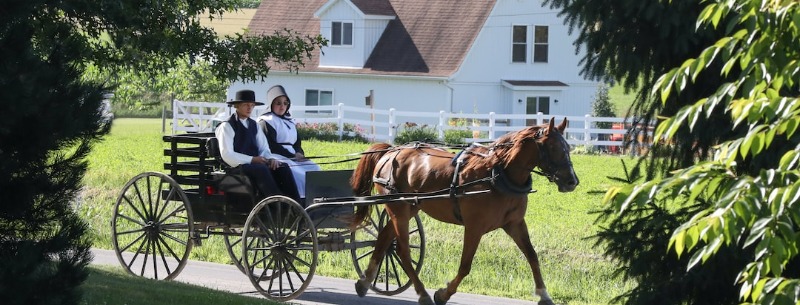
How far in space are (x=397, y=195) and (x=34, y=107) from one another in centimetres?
582

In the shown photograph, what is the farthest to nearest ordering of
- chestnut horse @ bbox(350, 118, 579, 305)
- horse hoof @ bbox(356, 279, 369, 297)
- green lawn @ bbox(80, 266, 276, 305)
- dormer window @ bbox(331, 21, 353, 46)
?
dormer window @ bbox(331, 21, 353, 46)
horse hoof @ bbox(356, 279, 369, 297)
chestnut horse @ bbox(350, 118, 579, 305)
green lawn @ bbox(80, 266, 276, 305)

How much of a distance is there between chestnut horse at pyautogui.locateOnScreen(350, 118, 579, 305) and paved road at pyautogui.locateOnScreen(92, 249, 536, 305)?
0.37m

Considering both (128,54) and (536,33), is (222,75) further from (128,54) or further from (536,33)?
(536,33)

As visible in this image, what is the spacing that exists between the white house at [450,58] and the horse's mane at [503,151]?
1112 inches

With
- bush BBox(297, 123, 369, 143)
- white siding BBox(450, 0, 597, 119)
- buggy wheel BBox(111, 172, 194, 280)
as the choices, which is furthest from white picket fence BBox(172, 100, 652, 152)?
buggy wheel BBox(111, 172, 194, 280)

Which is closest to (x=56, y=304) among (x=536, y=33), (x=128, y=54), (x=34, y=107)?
(x=34, y=107)

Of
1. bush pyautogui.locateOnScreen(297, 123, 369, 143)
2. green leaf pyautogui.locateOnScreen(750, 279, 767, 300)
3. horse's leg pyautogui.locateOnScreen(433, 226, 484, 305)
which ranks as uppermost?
green leaf pyautogui.locateOnScreen(750, 279, 767, 300)

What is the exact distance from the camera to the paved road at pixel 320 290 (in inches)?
507

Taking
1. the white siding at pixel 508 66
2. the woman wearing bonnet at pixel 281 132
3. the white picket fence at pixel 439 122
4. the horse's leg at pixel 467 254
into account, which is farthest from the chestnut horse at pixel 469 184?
the white siding at pixel 508 66

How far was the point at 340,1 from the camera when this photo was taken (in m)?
42.7

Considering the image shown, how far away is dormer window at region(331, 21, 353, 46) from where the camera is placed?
43250 mm

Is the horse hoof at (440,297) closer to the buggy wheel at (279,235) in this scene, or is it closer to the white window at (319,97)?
the buggy wheel at (279,235)

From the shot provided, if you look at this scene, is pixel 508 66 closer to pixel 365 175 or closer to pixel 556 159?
pixel 365 175

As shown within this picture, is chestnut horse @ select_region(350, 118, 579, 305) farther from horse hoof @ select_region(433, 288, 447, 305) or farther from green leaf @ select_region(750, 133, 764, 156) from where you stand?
green leaf @ select_region(750, 133, 764, 156)
